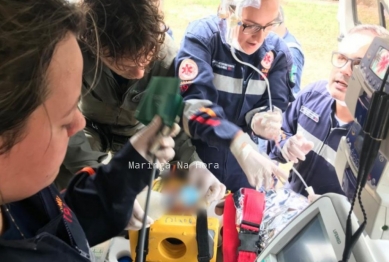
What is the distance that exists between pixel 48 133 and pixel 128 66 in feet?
1.92

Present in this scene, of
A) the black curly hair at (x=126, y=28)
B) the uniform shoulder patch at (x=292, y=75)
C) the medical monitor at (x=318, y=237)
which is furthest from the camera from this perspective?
the uniform shoulder patch at (x=292, y=75)

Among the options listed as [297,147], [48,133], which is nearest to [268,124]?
A: [297,147]

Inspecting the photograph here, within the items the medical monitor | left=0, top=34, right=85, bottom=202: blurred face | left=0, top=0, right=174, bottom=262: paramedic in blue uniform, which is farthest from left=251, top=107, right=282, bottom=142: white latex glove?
left=0, top=34, right=85, bottom=202: blurred face

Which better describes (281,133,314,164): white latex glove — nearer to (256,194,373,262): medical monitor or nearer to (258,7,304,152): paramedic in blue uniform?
(258,7,304,152): paramedic in blue uniform

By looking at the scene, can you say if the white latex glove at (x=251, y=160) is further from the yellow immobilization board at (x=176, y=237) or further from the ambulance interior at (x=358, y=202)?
the yellow immobilization board at (x=176, y=237)

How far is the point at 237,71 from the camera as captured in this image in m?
1.37

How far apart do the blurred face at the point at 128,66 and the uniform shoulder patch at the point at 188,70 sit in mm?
145

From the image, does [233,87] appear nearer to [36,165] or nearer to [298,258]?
[298,258]

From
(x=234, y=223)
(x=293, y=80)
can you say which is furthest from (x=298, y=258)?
(x=293, y=80)

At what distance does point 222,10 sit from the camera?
4.26 ft

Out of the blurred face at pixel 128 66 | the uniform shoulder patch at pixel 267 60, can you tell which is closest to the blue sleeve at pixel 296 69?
the uniform shoulder patch at pixel 267 60

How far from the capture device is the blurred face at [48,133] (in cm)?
49

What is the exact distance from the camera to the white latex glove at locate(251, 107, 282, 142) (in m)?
1.24

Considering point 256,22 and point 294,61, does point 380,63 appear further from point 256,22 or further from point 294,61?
point 294,61
